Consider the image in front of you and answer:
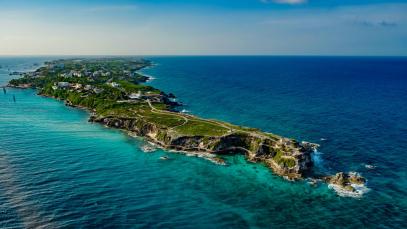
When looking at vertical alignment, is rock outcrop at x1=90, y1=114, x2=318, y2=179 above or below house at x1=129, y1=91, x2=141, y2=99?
below

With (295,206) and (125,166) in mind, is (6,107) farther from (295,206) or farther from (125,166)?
(295,206)

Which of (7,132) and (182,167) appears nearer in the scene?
(182,167)

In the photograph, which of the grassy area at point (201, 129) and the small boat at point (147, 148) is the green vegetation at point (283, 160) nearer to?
the grassy area at point (201, 129)

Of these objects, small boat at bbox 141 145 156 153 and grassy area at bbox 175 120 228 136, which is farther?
grassy area at bbox 175 120 228 136

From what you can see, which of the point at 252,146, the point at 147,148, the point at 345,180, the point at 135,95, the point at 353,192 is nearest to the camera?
the point at 353,192

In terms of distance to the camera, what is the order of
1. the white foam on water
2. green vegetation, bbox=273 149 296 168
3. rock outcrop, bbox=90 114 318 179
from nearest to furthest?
the white foam on water
green vegetation, bbox=273 149 296 168
rock outcrop, bbox=90 114 318 179

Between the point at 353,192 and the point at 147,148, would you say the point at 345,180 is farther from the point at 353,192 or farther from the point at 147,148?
the point at 147,148

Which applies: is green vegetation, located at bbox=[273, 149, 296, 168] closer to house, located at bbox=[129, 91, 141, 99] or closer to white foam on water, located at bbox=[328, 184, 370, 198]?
white foam on water, located at bbox=[328, 184, 370, 198]

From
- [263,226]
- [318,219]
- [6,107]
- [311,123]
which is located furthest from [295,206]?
[6,107]

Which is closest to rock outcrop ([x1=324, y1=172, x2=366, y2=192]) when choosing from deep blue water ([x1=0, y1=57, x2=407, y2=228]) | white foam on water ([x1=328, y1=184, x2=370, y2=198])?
white foam on water ([x1=328, y1=184, x2=370, y2=198])

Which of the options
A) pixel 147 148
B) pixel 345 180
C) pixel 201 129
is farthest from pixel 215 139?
pixel 345 180

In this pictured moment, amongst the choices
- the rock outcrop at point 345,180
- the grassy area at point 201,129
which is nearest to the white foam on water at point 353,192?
the rock outcrop at point 345,180
